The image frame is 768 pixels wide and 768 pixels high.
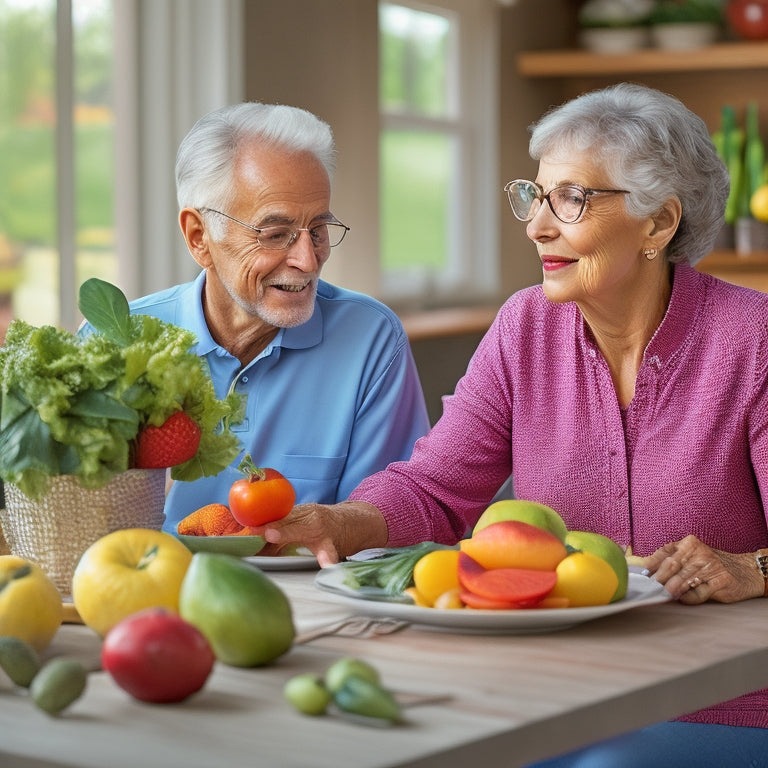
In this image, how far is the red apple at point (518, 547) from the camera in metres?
1.28

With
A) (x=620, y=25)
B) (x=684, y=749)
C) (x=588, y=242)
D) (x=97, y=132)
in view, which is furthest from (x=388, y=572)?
(x=620, y=25)

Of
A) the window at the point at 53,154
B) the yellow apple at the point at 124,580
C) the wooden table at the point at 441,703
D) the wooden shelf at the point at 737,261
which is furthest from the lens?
the wooden shelf at the point at 737,261

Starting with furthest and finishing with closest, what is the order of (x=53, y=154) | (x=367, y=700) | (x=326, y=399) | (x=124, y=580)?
1. (x=53, y=154)
2. (x=326, y=399)
3. (x=124, y=580)
4. (x=367, y=700)

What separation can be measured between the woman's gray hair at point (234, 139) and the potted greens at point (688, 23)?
9.81ft

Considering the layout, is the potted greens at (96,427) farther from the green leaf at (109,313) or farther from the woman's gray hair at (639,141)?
the woman's gray hair at (639,141)

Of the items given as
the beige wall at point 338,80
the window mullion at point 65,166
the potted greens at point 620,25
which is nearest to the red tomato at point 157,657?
the window mullion at point 65,166

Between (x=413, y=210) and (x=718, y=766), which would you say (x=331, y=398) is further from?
(x=413, y=210)

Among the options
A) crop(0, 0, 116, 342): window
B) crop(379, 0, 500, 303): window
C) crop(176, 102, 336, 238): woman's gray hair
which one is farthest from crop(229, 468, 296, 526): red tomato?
crop(379, 0, 500, 303): window

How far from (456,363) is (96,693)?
3.52m

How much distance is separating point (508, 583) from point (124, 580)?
36cm

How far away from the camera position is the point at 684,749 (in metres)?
1.54

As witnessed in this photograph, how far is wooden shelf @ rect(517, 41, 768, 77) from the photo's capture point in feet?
15.5

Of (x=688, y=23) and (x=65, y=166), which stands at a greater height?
(x=688, y=23)

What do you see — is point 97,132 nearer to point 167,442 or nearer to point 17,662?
point 167,442
